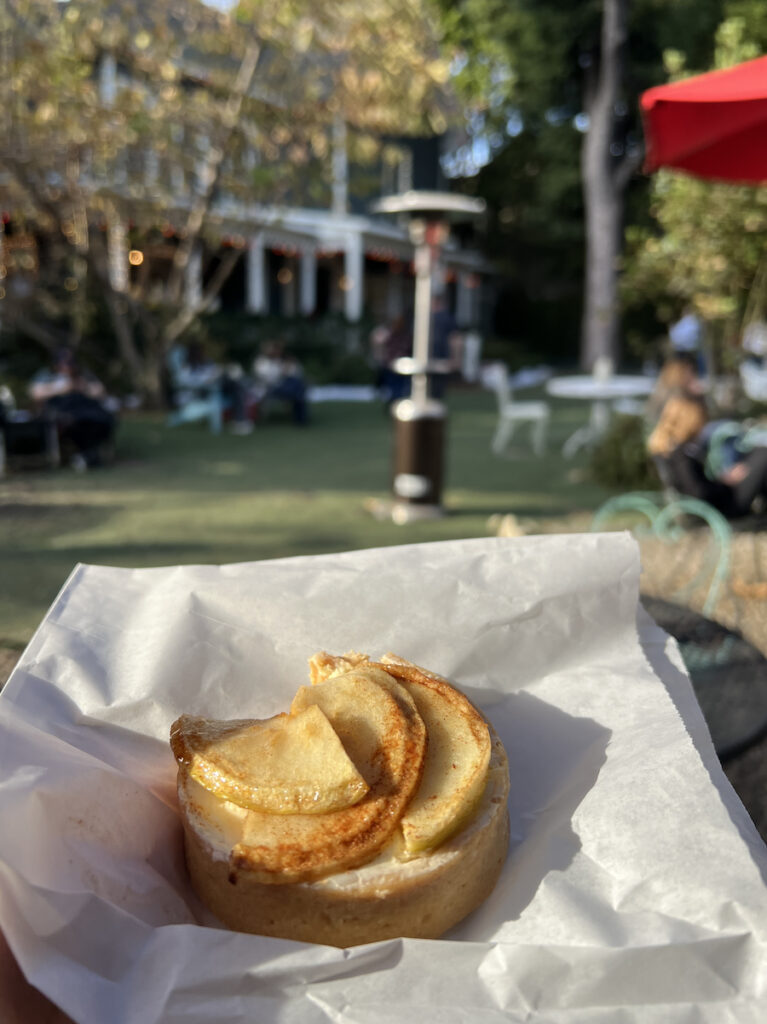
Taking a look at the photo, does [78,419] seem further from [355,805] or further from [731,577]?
[355,805]

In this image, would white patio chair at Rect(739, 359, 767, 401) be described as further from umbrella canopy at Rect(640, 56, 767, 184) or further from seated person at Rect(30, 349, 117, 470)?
seated person at Rect(30, 349, 117, 470)

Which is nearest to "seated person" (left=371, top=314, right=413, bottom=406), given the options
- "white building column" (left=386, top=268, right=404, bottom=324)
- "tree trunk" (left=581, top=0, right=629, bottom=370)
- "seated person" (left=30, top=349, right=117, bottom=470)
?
"seated person" (left=30, top=349, right=117, bottom=470)

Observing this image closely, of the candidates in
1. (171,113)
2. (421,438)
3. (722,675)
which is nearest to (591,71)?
(171,113)

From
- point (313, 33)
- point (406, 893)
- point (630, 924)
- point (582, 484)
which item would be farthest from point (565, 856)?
point (313, 33)

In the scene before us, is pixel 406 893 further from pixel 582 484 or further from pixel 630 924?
pixel 582 484

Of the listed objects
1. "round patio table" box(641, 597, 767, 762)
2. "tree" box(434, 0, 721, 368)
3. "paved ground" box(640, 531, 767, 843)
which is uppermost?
"tree" box(434, 0, 721, 368)

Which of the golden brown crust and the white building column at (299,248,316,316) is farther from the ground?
the white building column at (299,248,316,316)
